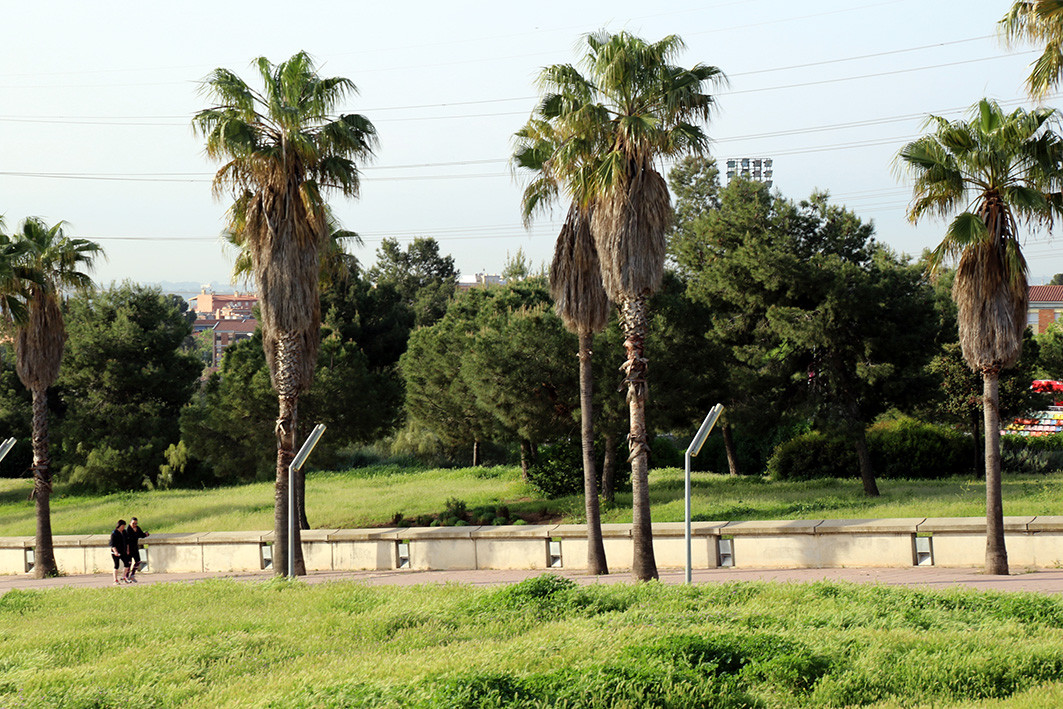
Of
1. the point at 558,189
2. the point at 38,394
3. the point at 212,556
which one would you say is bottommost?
the point at 212,556

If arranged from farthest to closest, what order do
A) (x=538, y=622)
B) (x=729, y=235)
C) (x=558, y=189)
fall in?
(x=729, y=235) → (x=558, y=189) → (x=538, y=622)

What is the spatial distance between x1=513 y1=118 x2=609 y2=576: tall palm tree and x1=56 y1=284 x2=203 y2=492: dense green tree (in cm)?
2799

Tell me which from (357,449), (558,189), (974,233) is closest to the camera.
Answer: (974,233)

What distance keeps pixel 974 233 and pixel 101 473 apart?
3613 cm

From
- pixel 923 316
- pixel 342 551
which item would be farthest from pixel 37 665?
pixel 923 316

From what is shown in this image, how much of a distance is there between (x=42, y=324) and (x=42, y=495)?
159 inches

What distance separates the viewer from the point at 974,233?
15586 millimetres

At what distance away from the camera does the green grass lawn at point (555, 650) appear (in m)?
7.59

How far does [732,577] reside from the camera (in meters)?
16.5

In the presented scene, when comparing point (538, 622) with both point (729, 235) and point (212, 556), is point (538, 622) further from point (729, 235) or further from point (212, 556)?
point (729, 235)

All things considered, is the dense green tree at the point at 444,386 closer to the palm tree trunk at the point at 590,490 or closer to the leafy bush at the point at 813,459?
the leafy bush at the point at 813,459

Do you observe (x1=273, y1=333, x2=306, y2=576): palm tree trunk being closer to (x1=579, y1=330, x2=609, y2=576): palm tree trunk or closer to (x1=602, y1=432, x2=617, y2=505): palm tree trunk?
(x1=579, y1=330, x2=609, y2=576): palm tree trunk

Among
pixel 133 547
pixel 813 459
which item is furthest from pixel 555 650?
pixel 813 459

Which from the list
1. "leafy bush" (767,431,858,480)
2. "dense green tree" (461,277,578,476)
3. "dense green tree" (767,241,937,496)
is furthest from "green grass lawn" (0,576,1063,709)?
"leafy bush" (767,431,858,480)
